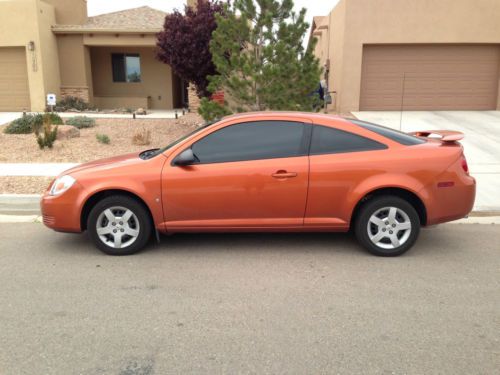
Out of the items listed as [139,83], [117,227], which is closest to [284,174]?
[117,227]

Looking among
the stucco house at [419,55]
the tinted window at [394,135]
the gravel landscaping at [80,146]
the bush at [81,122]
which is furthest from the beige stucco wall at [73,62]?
the tinted window at [394,135]

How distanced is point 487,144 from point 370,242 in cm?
771

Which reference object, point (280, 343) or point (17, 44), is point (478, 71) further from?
point (17, 44)

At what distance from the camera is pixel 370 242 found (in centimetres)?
514

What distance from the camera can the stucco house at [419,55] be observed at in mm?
15633

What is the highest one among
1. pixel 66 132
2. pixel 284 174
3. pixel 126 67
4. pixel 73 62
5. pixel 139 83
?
pixel 73 62

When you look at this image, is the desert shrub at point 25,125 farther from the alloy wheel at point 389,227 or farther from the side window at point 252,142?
the alloy wheel at point 389,227

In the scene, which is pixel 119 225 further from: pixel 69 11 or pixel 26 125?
pixel 69 11

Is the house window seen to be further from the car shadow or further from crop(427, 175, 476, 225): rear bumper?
crop(427, 175, 476, 225): rear bumper

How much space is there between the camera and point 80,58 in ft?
66.0

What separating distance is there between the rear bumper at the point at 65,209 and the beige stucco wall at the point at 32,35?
15358 mm

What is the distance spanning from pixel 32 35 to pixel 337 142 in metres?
17.2

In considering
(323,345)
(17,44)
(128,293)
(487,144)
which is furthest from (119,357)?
(17,44)

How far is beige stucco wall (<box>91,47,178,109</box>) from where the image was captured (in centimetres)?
2181
